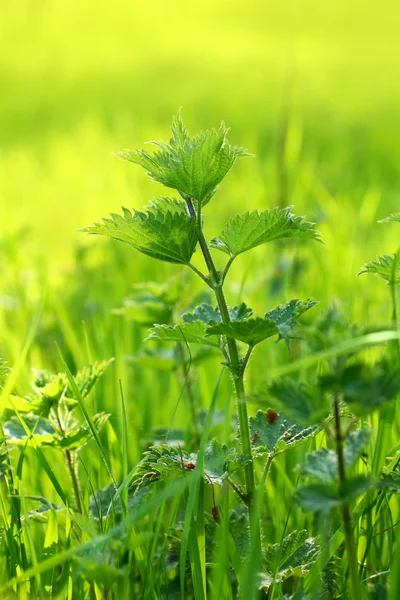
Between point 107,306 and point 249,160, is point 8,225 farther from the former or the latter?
point 249,160

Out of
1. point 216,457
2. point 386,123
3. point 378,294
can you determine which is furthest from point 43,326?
point 386,123

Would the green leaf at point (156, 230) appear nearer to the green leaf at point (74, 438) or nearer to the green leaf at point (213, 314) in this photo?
the green leaf at point (213, 314)

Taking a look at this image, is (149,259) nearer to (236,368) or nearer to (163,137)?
(236,368)

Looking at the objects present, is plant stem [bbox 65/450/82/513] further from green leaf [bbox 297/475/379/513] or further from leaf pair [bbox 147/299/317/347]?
green leaf [bbox 297/475/379/513]

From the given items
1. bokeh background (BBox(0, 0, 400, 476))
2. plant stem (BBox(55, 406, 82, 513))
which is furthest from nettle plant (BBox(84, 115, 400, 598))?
bokeh background (BBox(0, 0, 400, 476))

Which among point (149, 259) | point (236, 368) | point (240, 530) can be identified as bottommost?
Answer: point (240, 530)

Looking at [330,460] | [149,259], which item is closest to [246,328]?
[330,460]
